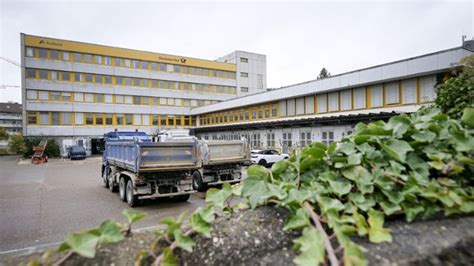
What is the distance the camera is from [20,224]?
7.03 m

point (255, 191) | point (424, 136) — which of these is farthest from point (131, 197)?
point (424, 136)

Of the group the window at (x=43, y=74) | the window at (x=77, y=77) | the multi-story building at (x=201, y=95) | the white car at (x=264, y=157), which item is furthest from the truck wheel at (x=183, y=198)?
the window at (x=43, y=74)

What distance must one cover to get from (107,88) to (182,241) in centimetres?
4550

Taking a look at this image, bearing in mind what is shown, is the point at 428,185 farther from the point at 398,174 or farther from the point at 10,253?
the point at 10,253

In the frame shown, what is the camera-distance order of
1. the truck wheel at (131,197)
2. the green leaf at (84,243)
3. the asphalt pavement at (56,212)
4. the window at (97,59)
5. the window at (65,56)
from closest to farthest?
1. the green leaf at (84,243)
2. the asphalt pavement at (56,212)
3. the truck wheel at (131,197)
4. the window at (65,56)
5. the window at (97,59)

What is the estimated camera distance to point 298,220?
1.72m

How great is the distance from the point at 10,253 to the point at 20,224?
255 centimetres

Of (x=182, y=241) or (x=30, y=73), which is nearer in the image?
(x=182, y=241)

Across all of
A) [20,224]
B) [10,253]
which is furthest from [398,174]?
[20,224]

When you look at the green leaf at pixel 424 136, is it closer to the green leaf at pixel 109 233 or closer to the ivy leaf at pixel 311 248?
the ivy leaf at pixel 311 248

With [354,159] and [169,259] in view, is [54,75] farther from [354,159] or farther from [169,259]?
[354,159]

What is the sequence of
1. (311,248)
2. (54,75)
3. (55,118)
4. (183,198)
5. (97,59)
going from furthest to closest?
(97,59) < (54,75) < (55,118) < (183,198) < (311,248)

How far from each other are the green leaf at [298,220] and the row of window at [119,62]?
4664 centimetres

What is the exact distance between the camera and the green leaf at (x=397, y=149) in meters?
1.93
